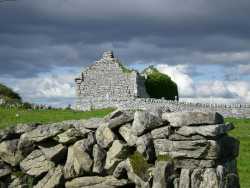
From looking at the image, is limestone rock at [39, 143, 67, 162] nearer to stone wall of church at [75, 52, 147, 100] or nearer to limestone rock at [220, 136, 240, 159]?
limestone rock at [220, 136, 240, 159]

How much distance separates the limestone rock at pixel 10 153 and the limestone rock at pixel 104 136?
7.69ft

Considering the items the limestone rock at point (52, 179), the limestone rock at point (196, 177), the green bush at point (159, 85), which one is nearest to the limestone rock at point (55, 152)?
the limestone rock at point (52, 179)

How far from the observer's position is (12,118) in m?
33.6

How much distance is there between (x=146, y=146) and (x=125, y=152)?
1.96ft

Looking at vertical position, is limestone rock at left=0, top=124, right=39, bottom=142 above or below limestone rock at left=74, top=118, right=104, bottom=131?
below

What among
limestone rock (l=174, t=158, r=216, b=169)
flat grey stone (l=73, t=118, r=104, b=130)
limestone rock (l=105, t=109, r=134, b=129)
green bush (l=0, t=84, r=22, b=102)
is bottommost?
limestone rock (l=174, t=158, r=216, b=169)

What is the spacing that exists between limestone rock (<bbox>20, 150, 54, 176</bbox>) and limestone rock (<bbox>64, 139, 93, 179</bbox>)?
1.76 feet

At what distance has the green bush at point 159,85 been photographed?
56.8 meters

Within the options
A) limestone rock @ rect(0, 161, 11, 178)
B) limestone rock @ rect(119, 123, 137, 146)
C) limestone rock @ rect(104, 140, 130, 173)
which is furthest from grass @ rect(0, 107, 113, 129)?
limestone rock @ rect(104, 140, 130, 173)

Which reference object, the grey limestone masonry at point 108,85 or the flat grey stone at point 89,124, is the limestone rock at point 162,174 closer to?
the flat grey stone at point 89,124

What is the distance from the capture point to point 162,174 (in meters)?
13.9

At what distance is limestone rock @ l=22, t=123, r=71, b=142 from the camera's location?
15.6 m

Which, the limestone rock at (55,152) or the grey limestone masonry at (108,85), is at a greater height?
the grey limestone masonry at (108,85)

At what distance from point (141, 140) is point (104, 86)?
41798 mm
